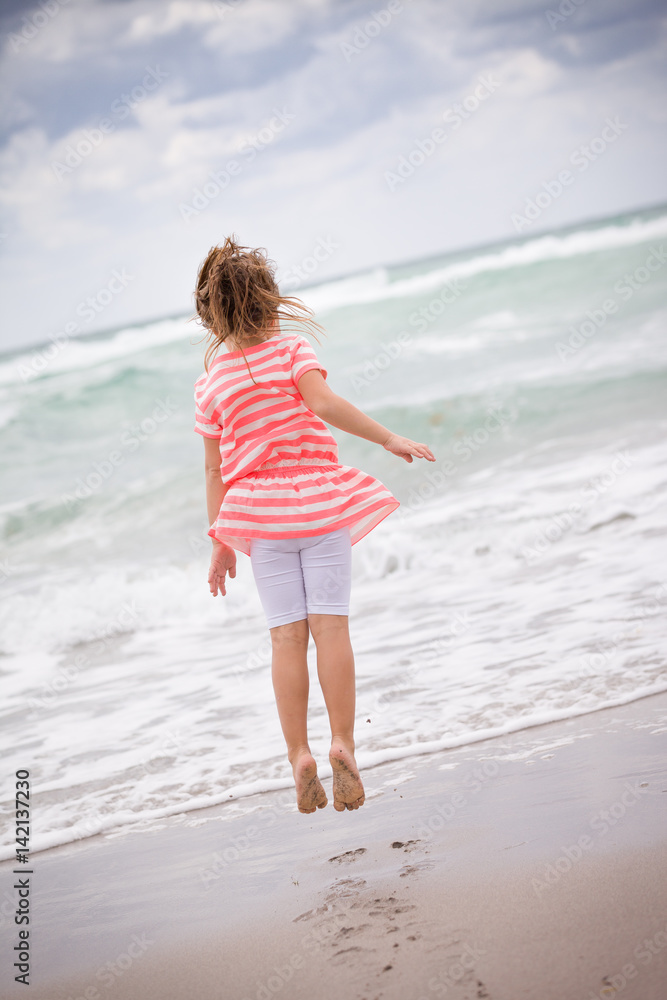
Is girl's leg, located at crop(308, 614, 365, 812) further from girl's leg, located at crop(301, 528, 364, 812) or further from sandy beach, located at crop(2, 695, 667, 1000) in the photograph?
sandy beach, located at crop(2, 695, 667, 1000)

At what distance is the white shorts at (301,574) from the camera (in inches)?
100

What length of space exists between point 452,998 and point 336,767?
753mm

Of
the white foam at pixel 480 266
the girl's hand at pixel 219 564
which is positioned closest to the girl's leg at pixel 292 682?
the girl's hand at pixel 219 564

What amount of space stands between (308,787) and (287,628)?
471 mm

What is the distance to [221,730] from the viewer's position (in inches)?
149

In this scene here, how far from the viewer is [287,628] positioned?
256 centimetres

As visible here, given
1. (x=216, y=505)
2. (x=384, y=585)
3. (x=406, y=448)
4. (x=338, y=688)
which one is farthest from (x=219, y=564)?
(x=384, y=585)

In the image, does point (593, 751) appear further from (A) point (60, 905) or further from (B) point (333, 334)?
(B) point (333, 334)

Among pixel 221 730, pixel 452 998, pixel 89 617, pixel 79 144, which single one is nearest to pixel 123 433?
pixel 79 144

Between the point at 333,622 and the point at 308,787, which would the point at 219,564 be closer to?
the point at 333,622

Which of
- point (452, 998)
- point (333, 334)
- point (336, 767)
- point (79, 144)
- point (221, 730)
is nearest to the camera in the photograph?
point (452, 998)

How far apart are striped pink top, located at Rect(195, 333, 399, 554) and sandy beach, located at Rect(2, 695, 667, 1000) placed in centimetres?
95

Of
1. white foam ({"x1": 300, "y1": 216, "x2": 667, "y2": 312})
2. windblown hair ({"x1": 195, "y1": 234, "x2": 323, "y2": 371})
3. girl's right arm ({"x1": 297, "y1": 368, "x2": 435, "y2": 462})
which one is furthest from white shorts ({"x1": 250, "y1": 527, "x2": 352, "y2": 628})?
white foam ({"x1": 300, "y1": 216, "x2": 667, "y2": 312})

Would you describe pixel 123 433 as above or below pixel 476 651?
above
